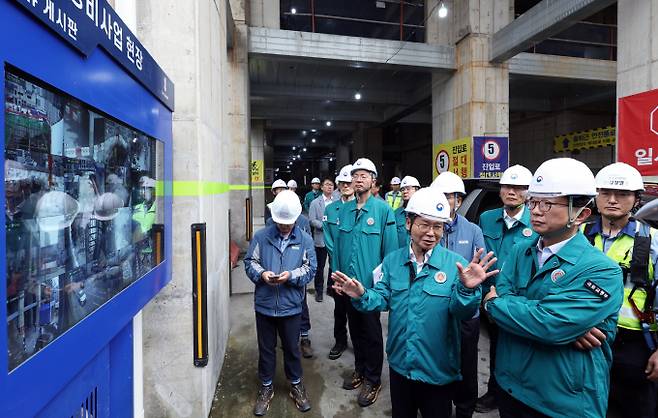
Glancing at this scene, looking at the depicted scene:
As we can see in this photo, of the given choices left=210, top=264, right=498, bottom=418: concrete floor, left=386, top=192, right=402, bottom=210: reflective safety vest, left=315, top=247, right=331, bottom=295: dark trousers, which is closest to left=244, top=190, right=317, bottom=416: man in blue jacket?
left=210, top=264, right=498, bottom=418: concrete floor

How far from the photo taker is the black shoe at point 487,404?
2.91m

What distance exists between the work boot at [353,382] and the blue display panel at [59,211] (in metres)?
2.26

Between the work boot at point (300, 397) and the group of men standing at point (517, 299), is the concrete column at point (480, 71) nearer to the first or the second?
the group of men standing at point (517, 299)

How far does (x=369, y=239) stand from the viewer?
3191 mm

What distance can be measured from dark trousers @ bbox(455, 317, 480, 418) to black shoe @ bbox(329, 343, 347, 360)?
1.45 m

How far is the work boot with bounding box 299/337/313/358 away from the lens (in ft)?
12.6

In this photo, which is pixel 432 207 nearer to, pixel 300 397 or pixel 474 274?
pixel 474 274

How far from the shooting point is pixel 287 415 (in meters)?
2.88

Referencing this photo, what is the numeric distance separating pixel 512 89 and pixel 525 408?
43.1 feet

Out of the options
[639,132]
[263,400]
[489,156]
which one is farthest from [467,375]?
[489,156]

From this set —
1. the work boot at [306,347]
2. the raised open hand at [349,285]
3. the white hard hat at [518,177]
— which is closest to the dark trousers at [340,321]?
the work boot at [306,347]

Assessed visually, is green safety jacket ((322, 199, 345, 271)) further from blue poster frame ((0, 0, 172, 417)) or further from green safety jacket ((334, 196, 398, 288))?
blue poster frame ((0, 0, 172, 417))

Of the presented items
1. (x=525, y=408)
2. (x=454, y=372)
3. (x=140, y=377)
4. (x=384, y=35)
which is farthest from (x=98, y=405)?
(x=384, y=35)

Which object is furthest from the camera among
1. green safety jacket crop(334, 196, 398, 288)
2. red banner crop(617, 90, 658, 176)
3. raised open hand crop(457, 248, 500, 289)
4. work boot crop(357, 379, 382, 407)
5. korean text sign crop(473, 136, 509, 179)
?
korean text sign crop(473, 136, 509, 179)
